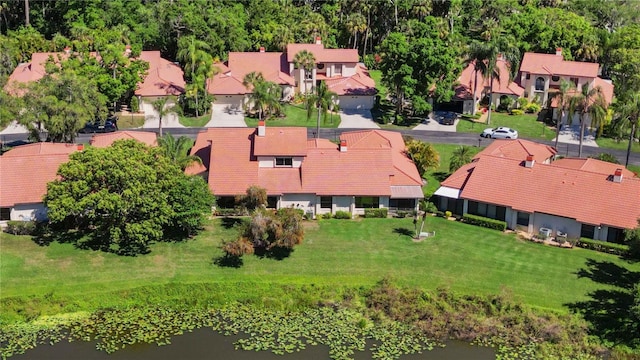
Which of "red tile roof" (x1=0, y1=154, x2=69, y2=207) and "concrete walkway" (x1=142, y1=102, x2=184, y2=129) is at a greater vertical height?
"concrete walkway" (x1=142, y1=102, x2=184, y2=129)

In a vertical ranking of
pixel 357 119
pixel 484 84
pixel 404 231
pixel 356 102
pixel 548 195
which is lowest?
pixel 404 231

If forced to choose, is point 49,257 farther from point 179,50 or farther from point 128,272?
point 179,50

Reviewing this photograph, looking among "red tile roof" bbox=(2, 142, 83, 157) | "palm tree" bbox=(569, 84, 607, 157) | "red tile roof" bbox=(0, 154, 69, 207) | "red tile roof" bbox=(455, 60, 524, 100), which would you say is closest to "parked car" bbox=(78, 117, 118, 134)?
"red tile roof" bbox=(2, 142, 83, 157)

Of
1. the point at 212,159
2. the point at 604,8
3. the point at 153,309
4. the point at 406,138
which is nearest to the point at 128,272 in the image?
the point at 153,309

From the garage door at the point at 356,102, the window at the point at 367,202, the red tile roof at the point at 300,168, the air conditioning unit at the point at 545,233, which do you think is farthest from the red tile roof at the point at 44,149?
the air conditioning unit at the point at 545,233

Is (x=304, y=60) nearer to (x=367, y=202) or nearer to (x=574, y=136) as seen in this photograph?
(x=574, y=136)

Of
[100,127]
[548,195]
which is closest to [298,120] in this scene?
[100,127]

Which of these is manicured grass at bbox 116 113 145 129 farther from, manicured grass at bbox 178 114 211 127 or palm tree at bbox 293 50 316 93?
palm tree at bbox 293 50 316 93
